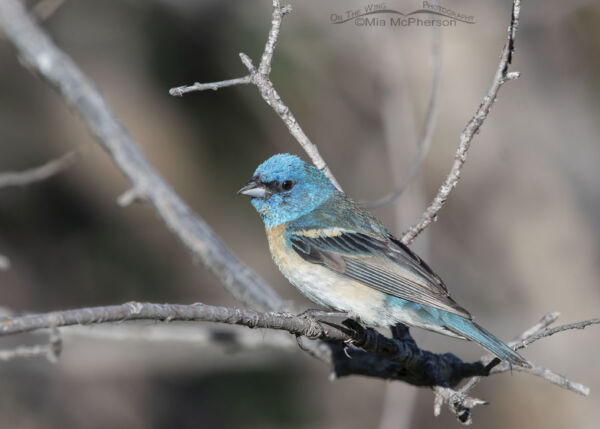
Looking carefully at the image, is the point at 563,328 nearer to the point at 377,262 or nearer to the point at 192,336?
the point at 377,262

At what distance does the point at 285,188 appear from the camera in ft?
14.4

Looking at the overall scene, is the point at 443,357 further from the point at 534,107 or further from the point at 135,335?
the point at 534,107

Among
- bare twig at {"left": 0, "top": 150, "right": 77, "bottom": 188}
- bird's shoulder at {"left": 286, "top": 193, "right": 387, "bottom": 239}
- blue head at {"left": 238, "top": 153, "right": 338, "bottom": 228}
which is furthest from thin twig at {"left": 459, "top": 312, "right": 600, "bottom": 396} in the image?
bare twig at {"left": 0, "top": 150, "right": 77, "bottom": 188}

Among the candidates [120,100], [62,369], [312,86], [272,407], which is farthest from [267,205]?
[120,100]

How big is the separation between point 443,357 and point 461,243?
4605 mm

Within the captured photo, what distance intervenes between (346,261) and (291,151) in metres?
4.58

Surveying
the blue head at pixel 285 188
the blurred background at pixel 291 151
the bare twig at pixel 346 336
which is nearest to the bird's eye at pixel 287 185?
the blue head at pixel 285 188

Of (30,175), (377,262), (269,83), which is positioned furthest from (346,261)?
(30,175)

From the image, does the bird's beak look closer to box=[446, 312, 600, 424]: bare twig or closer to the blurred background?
box=[446, 312, 600, 424]: bare twig

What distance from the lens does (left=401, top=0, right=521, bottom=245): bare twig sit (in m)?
2.97

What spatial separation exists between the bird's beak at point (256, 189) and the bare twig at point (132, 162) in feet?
1.36

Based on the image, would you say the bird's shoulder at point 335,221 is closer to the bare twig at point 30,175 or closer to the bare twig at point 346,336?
the bare twig at point 346,336

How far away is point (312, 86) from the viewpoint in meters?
7.88

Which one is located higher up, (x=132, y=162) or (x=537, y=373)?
(x=132, y=162)
